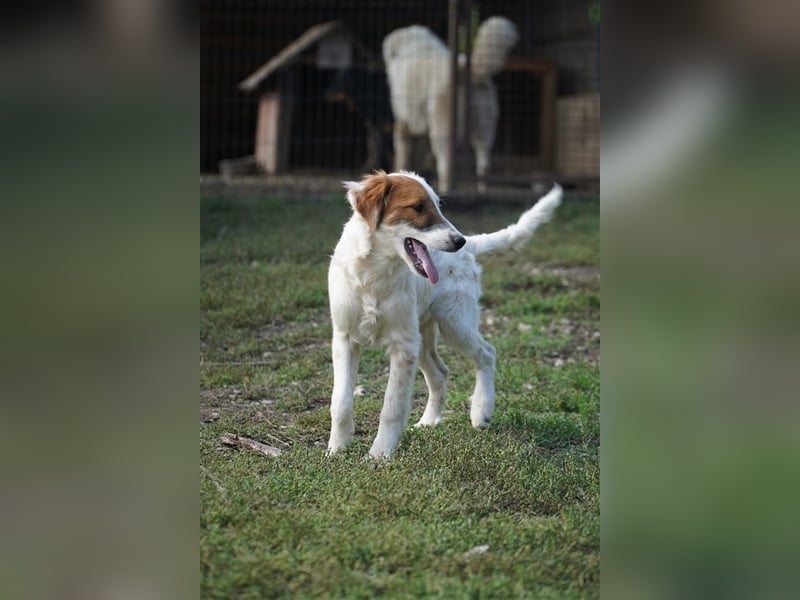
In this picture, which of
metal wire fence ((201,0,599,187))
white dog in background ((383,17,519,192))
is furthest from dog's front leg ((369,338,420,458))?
metal wire fence ((201,0,599,187))

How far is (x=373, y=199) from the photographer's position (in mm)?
4660

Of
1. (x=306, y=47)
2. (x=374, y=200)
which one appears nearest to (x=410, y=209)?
(x=374, y=200)

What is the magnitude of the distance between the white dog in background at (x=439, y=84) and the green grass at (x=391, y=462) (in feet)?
12.5

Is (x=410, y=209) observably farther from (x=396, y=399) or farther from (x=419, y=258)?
(x=396, y=399)

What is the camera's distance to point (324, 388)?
5.96 metres

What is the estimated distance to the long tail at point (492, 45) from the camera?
12.4 m

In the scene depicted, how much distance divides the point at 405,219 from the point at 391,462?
1.16 m

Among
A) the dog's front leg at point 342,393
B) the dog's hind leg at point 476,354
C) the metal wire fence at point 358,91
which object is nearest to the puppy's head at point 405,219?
the dog's front leg at point 342,393

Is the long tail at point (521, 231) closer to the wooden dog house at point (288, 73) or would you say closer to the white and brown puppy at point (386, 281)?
the white and brown puppy at point (386, 281)

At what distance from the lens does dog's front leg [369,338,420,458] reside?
4633 millimetres

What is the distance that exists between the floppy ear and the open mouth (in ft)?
0.61
